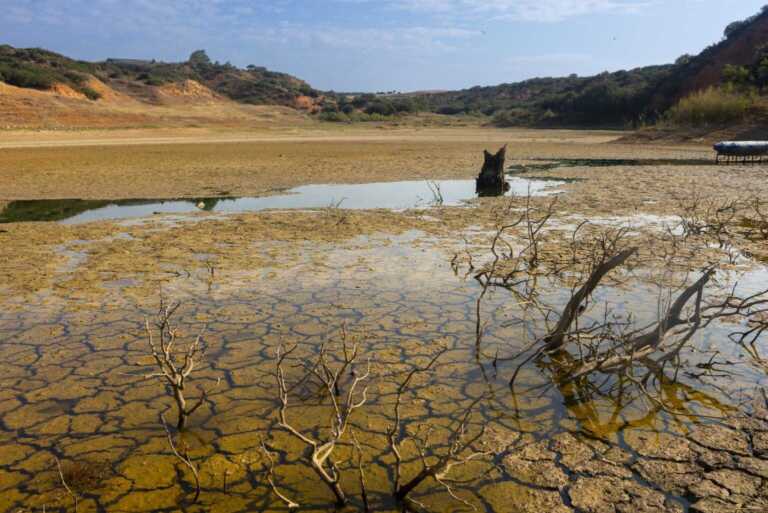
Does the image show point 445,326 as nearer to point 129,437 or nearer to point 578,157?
point 129,437

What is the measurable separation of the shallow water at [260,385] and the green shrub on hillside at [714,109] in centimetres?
2180

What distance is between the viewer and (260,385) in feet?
14.6

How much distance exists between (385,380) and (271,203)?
8.78 metres

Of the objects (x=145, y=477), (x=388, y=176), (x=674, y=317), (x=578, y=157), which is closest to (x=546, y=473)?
(x=674, y=317)

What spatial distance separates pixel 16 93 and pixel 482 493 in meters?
36.1

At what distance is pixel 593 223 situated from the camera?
10039 mm

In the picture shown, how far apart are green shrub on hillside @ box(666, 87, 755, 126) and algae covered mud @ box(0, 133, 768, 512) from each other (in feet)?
64.7

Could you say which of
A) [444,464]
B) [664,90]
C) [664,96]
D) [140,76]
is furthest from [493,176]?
[140,76]

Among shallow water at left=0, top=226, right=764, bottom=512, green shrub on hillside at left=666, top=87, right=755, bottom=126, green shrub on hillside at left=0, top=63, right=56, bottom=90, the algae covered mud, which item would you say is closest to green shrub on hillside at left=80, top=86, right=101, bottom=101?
green shrub on hillside at left=0, top=63, right=56, bottom=90

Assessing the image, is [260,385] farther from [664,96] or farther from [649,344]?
[664,96]

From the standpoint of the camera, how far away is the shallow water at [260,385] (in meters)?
3.36

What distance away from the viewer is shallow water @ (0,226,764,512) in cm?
336

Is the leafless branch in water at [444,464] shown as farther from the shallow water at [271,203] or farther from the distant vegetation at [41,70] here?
the distant vegetation at [41,70]

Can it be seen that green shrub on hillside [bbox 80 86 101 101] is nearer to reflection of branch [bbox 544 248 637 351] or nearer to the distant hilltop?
the distant hilltop
